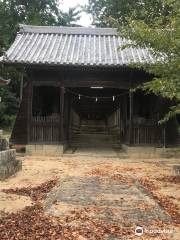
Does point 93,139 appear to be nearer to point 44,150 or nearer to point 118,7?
point 44,150

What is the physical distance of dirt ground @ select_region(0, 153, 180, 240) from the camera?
774 centimetres

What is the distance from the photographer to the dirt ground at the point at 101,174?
305 inches

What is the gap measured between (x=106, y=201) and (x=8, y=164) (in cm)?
434

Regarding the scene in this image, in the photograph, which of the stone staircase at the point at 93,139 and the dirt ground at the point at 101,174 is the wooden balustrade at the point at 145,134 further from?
the stone staircase at the point at 93,139

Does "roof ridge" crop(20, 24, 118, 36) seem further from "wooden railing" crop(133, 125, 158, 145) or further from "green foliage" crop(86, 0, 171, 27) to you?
"green foliage" crop(86, 0, 171, 27)

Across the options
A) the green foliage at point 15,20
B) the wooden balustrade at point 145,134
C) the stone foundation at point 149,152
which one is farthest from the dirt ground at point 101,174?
the green foliage at point 15,20

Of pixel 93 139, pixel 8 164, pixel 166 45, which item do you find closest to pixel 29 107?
pixel 8 164

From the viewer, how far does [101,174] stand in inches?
487

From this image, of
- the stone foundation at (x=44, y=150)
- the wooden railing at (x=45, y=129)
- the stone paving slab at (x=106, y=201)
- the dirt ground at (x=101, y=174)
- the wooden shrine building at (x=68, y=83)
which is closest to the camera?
the stone paving slab at (x=106, y=201)

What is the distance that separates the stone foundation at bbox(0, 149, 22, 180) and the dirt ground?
20 centimetres

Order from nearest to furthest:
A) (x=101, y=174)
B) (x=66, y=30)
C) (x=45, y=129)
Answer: (x=101, y=174)
(x=45, y=129)
(x=66, y=30)

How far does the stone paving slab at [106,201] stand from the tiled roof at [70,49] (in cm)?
672

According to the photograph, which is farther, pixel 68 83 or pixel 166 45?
pixel 68 83

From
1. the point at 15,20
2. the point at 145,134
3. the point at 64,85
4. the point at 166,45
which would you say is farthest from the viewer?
the point at 15,20
